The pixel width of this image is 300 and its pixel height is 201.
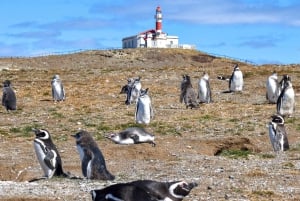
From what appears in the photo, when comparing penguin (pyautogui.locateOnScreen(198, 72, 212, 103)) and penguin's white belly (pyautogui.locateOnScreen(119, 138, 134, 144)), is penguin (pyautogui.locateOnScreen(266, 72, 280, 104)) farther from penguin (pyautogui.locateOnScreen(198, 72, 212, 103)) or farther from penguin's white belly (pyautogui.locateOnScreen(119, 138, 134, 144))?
penguin's white belly (pyautogui.locateOnScreen(119, 138, 134, 144))

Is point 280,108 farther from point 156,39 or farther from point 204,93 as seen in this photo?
point 156,39

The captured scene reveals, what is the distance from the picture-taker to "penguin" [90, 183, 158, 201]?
316 inches

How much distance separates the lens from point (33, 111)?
85.1 ft

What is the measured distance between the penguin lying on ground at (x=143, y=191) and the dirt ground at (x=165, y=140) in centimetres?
215

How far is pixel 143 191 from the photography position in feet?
27.0

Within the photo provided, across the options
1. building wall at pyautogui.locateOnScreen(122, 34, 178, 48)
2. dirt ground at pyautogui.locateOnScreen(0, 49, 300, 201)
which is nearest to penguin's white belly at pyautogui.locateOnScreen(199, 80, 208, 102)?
dirt ground at pyautogui.locateOnScreen(0, 49, 300, 201)

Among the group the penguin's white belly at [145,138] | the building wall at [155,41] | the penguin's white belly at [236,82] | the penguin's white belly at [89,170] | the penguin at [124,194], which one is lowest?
the penguin's white belly at [89,170]

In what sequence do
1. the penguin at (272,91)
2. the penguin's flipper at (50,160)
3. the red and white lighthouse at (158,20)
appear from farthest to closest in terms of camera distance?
1. the red and white lighthouse at (158,20)
2. the penguin at (272,91)
3. the penguin's flipper at (50,160)

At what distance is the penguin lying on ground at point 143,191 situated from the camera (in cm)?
807

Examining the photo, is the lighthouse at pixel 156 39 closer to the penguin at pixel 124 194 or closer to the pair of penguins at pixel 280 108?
the pair of penguins at pixel 280 108

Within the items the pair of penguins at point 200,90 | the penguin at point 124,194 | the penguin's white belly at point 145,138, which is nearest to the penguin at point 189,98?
the pair of penguins at point 200,90

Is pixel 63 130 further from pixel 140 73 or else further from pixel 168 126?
pixel 140 73

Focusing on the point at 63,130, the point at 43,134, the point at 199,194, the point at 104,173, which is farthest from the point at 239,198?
the point at 63,130

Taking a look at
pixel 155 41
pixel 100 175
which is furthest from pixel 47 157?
pixel 155 41
